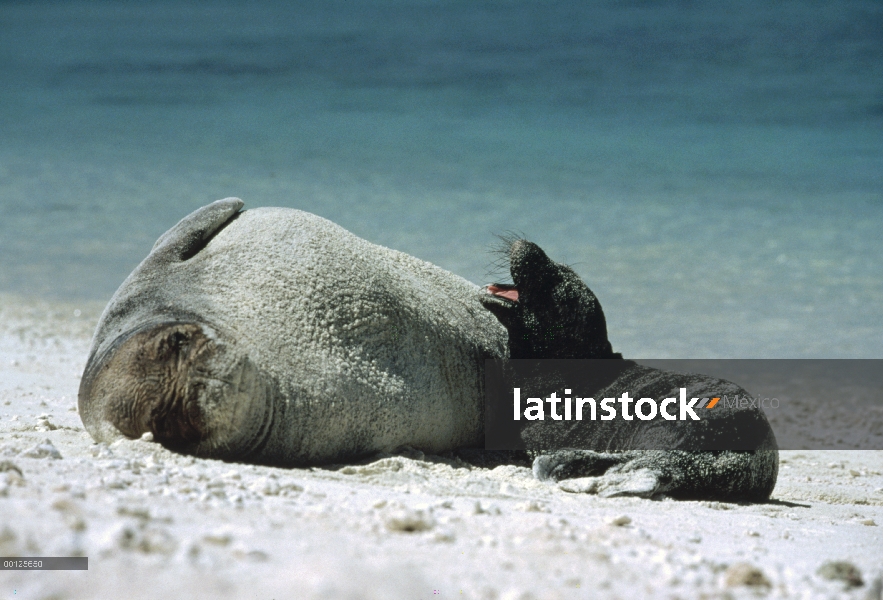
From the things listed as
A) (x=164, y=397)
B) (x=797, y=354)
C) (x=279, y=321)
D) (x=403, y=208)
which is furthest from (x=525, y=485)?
(x=403, y=208)

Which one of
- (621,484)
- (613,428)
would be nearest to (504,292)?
(613,428)

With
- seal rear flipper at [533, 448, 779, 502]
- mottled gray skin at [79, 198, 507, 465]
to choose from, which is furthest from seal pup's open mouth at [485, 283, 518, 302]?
seal rear flipper at [533, 448, 779, 502]

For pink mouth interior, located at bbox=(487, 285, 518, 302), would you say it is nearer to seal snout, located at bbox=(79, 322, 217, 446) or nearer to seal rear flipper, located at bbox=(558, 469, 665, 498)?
seal rear flipper, located at bbox=(558, 469, 665, 498)

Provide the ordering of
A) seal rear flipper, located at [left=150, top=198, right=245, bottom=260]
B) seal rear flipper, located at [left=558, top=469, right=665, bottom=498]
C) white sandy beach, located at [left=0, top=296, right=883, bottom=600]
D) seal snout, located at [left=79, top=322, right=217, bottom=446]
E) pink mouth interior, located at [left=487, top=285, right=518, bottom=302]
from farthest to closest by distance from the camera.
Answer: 1. pink mouth interior, located at [left=487, top=285, right=518, bottom=302]
2. seal rear flipper, located at [left=150, top=198, right=245, bottom=260]
3. seal rear flipper, located at [left=558, top=469, right=665, bottom=498]
4. seal snout, located at [left=79, top=322, right=217, bottom=446]
5. white sandy beach, located at [left=0, top=296, right=883, bottom=600]

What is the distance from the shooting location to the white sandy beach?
2225 mm

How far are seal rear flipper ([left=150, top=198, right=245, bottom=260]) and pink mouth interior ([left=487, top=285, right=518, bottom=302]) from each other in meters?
1.43

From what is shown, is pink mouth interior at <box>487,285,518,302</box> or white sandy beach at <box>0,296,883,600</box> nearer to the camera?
white sandy beach at <box>0,296,883,600</box>

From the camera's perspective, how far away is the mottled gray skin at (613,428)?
173 inches

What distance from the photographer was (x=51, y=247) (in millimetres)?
14398

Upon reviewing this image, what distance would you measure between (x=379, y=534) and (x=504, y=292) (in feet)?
8.61

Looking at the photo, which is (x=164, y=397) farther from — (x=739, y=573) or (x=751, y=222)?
(x=751, y=222)

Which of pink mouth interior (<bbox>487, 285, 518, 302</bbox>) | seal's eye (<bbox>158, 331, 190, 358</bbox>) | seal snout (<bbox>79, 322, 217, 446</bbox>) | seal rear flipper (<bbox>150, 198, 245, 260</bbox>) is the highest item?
seal rear flipper (<bbox>150, 198, 245, 260</bbox>)

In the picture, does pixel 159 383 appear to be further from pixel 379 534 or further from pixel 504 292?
pixel 504 292

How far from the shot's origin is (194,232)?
447 cm
